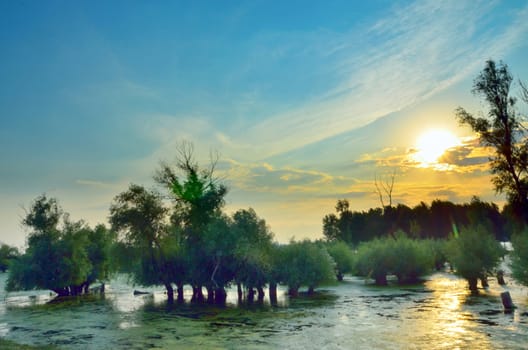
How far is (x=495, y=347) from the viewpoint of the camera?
23.7 meters

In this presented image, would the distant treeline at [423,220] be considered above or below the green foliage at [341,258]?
above

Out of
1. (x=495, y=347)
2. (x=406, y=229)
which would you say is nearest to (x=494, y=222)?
(x=406, y=229)

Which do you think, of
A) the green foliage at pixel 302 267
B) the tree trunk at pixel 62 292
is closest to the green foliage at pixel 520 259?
the green foliage at pixel 302 267

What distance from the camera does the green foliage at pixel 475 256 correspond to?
180 feet

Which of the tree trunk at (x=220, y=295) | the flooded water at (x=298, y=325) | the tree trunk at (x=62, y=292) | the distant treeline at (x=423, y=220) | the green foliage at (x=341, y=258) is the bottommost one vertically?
the flooded water at (x=298, y=325)

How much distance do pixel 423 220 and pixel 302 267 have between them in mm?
111854

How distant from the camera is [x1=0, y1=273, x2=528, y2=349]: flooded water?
89.2 ft

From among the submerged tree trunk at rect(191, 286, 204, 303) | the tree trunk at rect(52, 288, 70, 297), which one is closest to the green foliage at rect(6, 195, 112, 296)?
the tree trunk at rect(52, 288, 70, 297)

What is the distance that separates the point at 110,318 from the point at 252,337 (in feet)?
67.0

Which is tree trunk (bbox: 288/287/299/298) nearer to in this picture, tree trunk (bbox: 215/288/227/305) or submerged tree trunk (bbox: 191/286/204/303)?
tree trunk (bbox: 215/288/227/305)

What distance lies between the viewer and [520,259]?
1561 inches

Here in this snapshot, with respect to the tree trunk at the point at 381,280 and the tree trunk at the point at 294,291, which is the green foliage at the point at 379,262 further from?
the tree trunk at the point at 294,291

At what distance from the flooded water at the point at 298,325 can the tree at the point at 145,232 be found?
8299mm

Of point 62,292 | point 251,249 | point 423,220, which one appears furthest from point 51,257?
point 423,220
